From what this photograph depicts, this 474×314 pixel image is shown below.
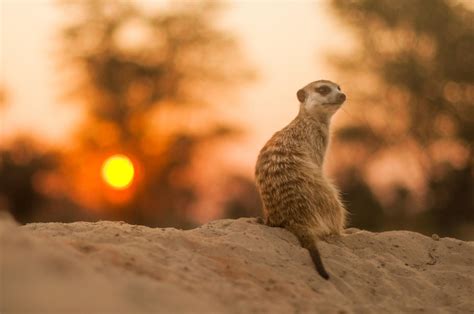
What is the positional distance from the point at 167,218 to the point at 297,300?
59.7 feet

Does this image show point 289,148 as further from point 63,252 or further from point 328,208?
point 63,252

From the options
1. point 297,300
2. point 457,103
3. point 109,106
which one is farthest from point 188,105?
point 297,300

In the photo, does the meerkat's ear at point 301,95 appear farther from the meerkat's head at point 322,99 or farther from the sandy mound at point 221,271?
the sandy mound at point 221,271

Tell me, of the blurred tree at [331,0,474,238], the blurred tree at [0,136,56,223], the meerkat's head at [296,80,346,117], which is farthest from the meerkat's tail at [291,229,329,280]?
the blurred tree at [0,136,56,223]

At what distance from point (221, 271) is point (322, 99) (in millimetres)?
2540

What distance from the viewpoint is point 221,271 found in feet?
16.6

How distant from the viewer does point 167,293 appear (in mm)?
4262

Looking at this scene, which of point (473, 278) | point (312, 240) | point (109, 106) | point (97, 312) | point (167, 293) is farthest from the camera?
point (109, 106)

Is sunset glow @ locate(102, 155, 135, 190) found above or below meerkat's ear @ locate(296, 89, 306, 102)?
below

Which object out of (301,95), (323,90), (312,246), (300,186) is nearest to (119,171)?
(301,95)

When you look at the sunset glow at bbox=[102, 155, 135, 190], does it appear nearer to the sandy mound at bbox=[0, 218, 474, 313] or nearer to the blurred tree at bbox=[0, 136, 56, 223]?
the blurred tree at bbox=[0, 136, 56, 223]

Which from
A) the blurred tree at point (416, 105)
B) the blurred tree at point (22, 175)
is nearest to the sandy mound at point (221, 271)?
the blurred tree at point (416, 105)

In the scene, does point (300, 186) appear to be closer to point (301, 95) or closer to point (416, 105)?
→ point (301, 95)

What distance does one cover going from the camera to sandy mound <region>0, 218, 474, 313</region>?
3.70m
